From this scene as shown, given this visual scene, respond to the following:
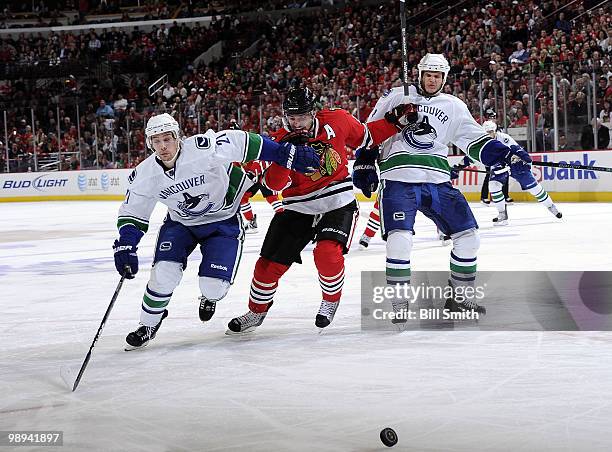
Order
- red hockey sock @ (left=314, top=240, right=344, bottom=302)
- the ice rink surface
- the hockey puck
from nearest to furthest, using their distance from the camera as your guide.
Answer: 1. the hockey puck
2. the ice rink surface
3. red hockey sock @ (left=314, top=240, right=344, bottom=302)

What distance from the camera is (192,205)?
444cm

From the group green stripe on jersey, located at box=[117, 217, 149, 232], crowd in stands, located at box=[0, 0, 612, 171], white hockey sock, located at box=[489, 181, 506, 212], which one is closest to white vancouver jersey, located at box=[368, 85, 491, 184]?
green stripe on jersey, located at box=[117, 217, 149, 232]

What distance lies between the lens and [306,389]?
11.1 ft

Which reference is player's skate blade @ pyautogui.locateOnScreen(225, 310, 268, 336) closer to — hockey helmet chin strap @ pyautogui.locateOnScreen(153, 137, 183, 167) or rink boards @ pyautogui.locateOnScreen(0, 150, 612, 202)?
hockey helmet chin strap @ pyautogui.locateOnScreen(153, 137, 183, 167)

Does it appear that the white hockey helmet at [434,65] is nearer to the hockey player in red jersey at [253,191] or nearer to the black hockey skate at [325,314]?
the hockey player in red jersey at [253,191]

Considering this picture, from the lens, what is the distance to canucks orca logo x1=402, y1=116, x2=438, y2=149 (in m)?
4.85

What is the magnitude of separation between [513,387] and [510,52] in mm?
14674

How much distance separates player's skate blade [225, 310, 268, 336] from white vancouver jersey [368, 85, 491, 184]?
3.28 feet

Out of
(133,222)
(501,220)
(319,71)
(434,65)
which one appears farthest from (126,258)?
(319,71)

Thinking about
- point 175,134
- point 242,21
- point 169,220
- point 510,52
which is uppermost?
point 242,21

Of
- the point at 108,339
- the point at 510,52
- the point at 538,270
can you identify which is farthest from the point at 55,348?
the point at 510,52

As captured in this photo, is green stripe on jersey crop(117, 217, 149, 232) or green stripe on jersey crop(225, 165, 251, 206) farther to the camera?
green stripe on jersey crop(225, 165, 251, 206)

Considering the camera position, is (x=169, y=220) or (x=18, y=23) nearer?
(x=169, y=220)

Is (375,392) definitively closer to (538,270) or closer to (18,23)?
(538,270)
